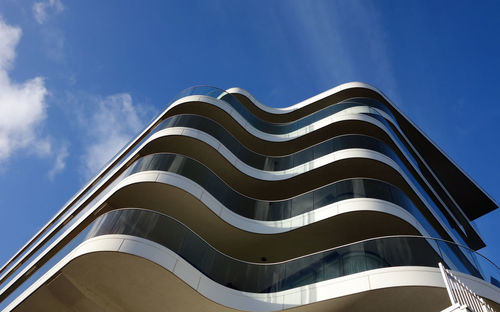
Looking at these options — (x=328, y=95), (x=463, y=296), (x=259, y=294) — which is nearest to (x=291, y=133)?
(x=328, y=95)

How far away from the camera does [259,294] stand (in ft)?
31.0

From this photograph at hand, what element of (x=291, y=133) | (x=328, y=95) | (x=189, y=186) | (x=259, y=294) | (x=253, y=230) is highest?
(x=328, y=95)

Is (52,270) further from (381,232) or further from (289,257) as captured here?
(381,232)

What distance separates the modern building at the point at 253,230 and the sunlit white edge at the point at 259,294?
0.09 feet

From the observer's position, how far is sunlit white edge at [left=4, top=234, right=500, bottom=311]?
8156mm

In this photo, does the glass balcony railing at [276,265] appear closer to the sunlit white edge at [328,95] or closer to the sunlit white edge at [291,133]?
the sunlit white edge at [291,133]

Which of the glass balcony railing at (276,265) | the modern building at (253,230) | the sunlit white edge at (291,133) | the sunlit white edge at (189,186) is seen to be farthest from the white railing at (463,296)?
the sunlit white edge at (291,133)

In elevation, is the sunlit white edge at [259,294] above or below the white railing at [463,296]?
above

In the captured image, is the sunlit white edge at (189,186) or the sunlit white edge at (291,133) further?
the sunlit white edge at (291,133)

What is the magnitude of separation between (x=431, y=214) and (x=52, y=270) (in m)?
11.7

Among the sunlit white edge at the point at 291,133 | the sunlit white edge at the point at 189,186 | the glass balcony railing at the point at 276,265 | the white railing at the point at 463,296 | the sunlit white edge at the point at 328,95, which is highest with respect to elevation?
the sunlit white edge at the point at 328,95

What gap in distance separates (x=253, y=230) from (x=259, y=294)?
2.74 m

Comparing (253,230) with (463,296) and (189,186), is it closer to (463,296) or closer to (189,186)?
(189,186)

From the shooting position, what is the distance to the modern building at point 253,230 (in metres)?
8.65
